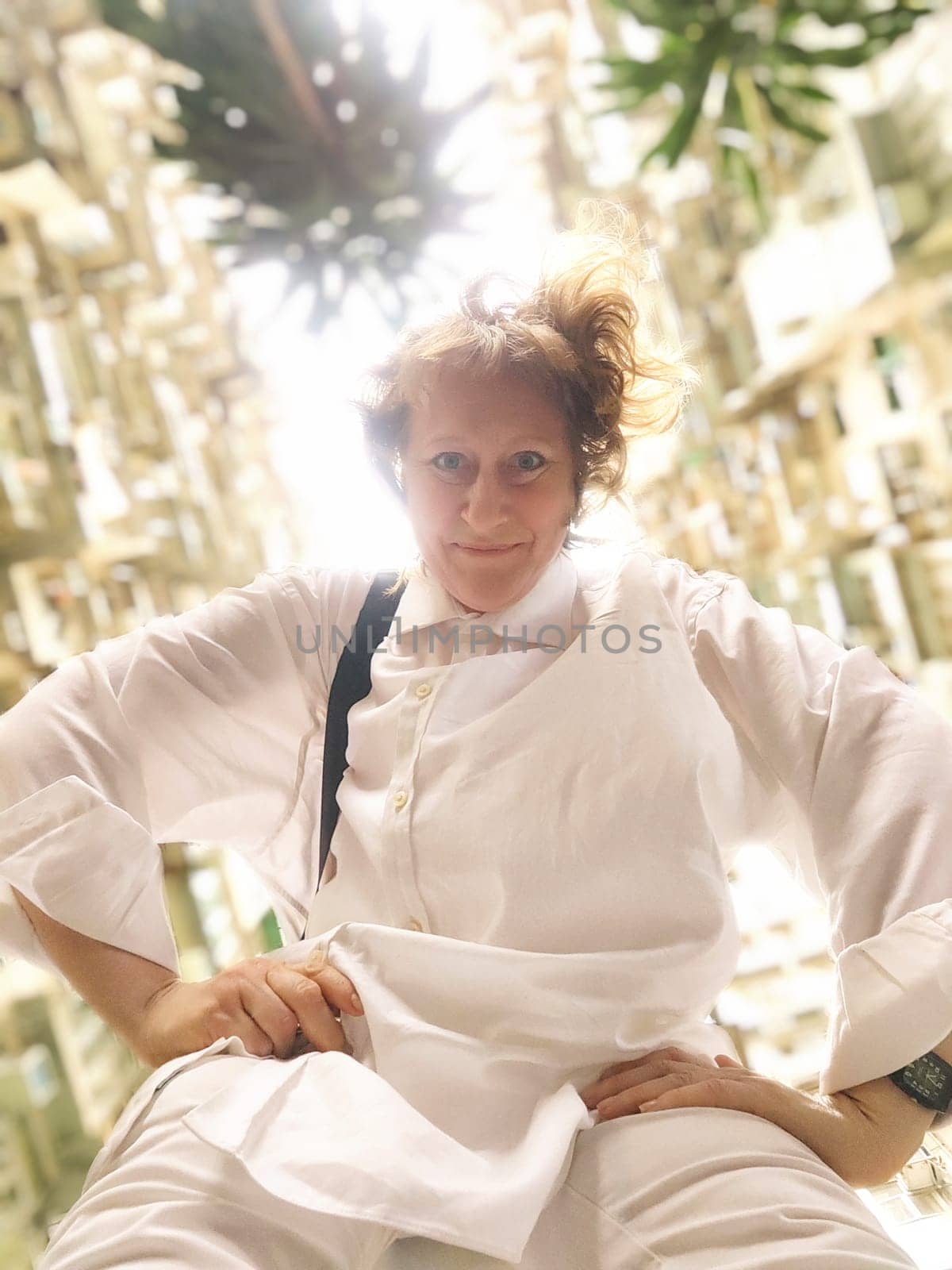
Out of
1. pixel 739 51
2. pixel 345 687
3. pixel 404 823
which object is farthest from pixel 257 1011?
pixel 739 51

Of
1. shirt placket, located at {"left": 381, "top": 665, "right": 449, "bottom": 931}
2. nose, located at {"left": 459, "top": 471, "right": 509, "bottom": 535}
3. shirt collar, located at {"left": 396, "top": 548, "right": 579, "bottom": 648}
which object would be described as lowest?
shirt placket, located at {"left": 381, "top": 665, "right": 449, "bottom": 931}

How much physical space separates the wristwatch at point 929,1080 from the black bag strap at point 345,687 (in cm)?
44

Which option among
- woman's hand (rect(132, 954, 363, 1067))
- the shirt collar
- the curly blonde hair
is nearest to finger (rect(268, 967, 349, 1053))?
woman's hand (rect(132, 954, 363, 1067))

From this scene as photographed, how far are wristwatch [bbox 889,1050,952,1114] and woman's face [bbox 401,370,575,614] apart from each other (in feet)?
1.40

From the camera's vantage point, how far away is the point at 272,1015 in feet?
2.26

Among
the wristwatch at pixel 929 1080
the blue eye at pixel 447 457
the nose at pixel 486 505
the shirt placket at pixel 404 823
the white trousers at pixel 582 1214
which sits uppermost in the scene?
the blue eye at pixel 447 457

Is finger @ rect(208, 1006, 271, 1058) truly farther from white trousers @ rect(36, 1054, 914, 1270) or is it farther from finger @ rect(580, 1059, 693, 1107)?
finger @ rect(580, 1059, 693, 1107)

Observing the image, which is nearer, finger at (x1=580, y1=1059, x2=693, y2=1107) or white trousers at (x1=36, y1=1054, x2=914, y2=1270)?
white trousers at (x1=36, y1=1054, x2=914, y2=1270)

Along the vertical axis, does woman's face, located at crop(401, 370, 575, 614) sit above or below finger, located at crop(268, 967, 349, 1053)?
above

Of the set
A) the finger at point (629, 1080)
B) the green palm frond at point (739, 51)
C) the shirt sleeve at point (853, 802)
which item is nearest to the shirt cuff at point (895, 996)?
the shirt sleeve at point (853, 802)

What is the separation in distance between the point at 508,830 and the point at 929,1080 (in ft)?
1.03

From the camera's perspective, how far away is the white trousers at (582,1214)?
1.70 feet

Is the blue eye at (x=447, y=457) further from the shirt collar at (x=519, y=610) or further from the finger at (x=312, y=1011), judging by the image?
the finger at (x=312, y=1011)

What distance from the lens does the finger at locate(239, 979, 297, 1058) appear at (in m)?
0.69
